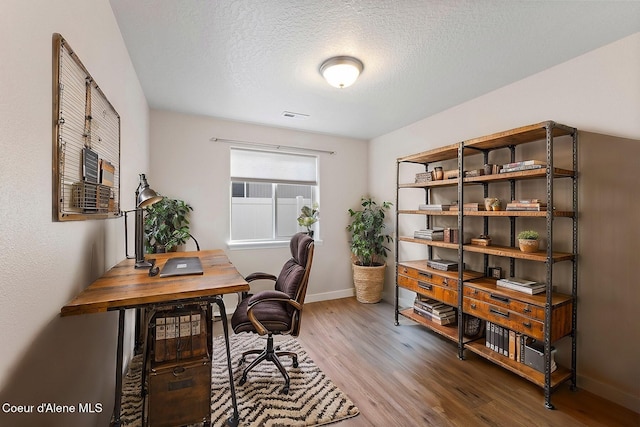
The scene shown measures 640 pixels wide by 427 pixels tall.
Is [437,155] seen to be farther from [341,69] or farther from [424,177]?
[341,69]

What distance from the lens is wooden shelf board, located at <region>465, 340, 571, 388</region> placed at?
1.99m

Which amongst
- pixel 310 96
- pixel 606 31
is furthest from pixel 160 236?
pixel 606 31

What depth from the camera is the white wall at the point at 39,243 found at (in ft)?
2.50

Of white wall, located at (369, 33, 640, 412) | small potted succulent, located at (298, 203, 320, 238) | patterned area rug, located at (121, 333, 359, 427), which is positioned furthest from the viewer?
small potted succulent, located at (298, 203, 320, 238)

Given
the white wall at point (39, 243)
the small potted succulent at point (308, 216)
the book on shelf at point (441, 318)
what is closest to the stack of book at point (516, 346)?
the book on shelf at point (441, 318)

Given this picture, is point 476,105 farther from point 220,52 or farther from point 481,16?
point 220,52

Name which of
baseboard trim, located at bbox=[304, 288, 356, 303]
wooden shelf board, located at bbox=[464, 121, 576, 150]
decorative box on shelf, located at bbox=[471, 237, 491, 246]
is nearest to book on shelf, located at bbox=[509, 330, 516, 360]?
decorative box on shelf, located at bbox=[471, 237, 491, 246]

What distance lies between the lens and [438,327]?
112 inches

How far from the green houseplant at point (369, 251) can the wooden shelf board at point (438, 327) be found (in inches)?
31.3

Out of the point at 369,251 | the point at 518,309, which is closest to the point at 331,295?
the point at 369,251

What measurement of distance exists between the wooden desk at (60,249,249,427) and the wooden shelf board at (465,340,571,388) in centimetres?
217

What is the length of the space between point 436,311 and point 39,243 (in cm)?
311

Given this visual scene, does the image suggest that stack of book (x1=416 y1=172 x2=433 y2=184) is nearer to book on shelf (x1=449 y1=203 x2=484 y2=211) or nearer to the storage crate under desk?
book on shelf (x1=449 y1=203 x2=484 y2=211)

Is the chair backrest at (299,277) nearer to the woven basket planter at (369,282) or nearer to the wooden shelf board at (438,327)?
the wooden shelf board at (438,327)
